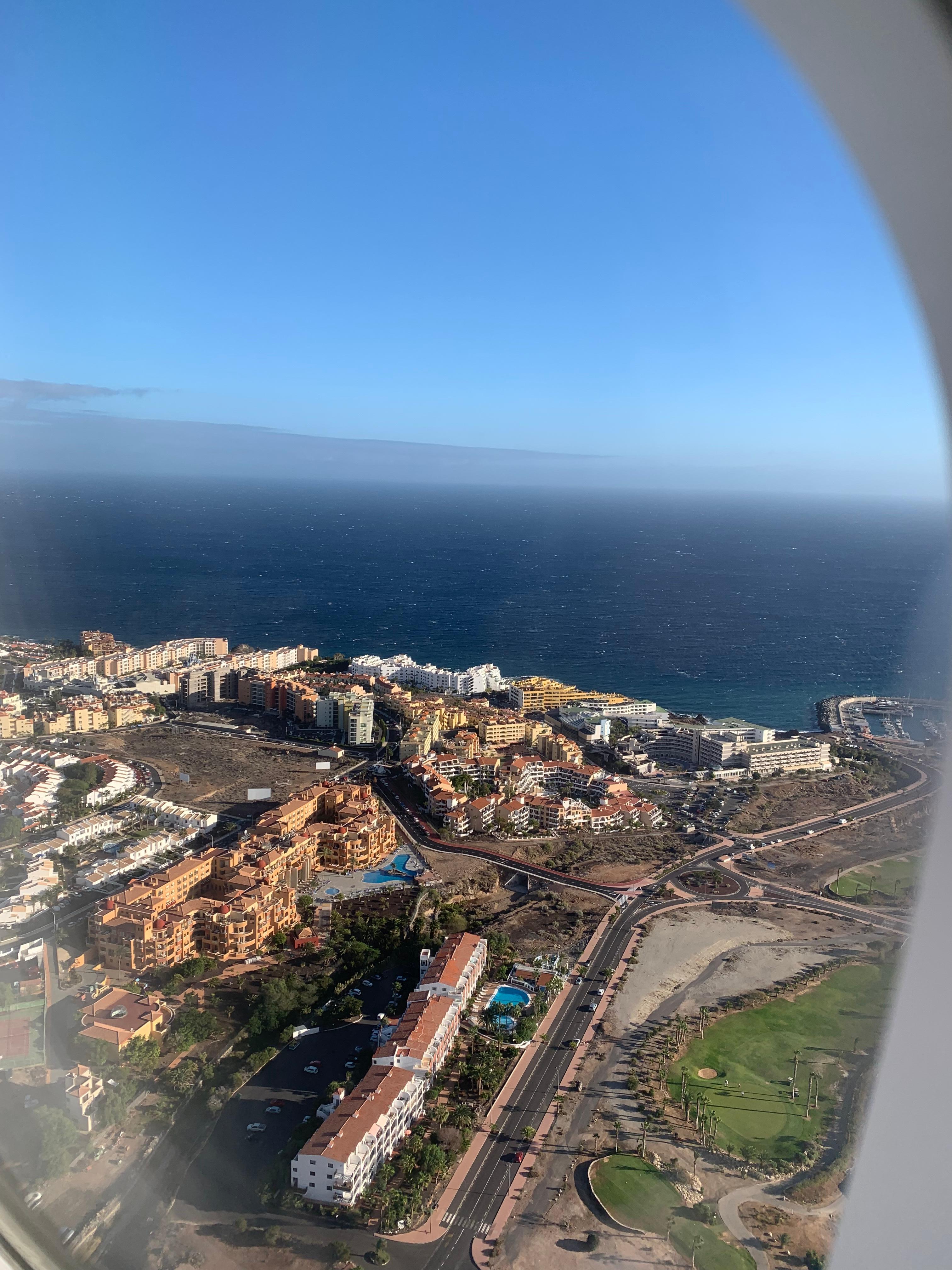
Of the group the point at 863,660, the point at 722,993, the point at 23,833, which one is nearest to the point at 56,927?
the point at 23,833

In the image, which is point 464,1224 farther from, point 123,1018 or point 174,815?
point 174,815

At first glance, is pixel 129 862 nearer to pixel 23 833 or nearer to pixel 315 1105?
pixel 23 833

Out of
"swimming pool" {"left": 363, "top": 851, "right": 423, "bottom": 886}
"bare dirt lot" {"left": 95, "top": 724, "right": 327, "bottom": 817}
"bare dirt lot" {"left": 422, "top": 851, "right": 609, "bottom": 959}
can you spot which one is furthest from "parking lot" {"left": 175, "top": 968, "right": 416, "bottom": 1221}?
"bare dirt lot" {"left": 95, "top": 724, "right": 327, "bottom": 817}

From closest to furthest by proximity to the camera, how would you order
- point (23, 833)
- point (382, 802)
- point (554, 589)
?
point (23, 833) < point (382, 802) < point (554, 589)

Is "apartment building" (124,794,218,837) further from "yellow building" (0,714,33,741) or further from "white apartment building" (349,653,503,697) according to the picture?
"white apartment building" (349,653,503,697)

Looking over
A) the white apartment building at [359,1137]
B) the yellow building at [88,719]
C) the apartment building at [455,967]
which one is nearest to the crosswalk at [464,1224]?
the white apartment building at [359,1137]

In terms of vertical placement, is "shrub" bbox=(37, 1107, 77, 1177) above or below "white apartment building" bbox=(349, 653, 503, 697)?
above
